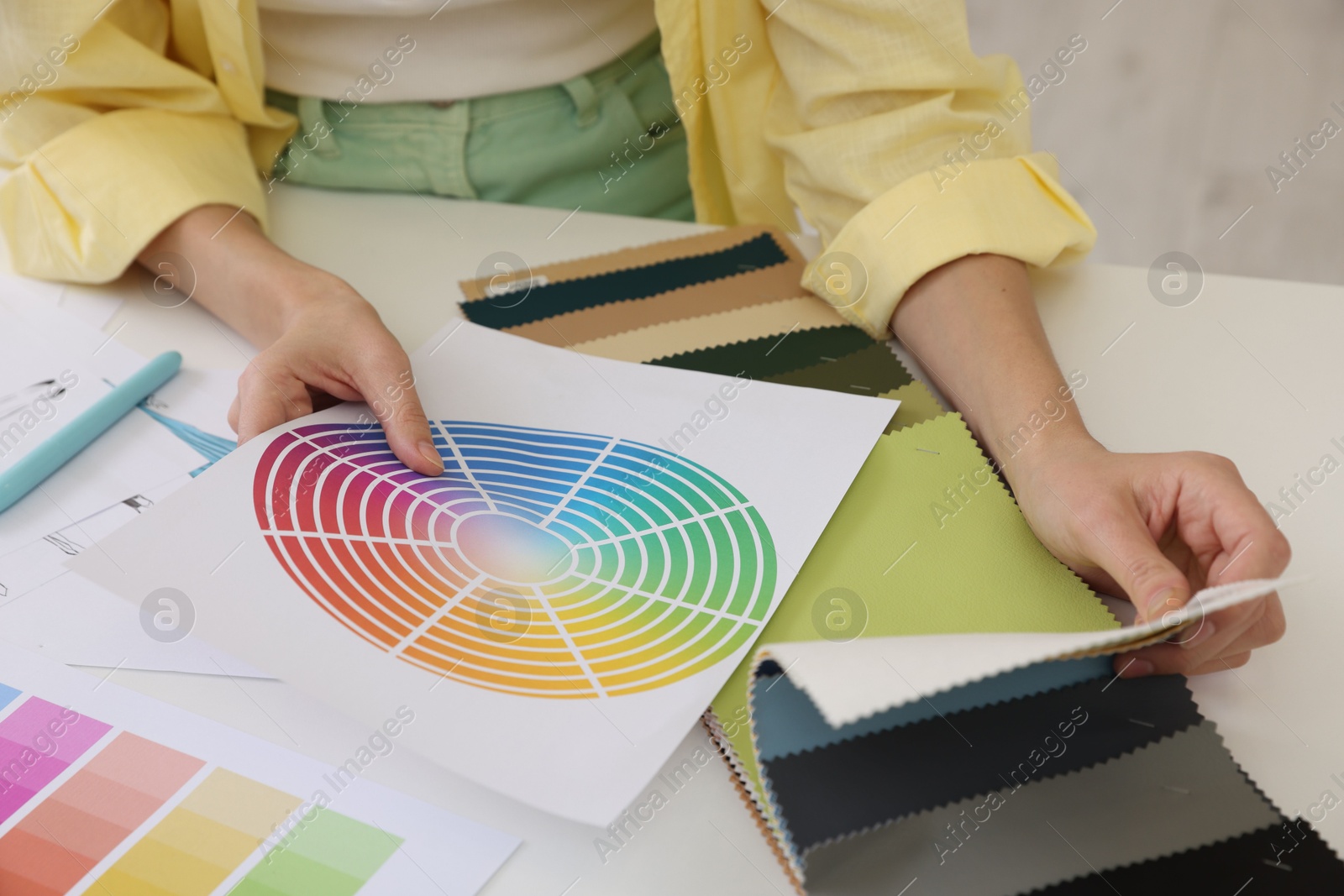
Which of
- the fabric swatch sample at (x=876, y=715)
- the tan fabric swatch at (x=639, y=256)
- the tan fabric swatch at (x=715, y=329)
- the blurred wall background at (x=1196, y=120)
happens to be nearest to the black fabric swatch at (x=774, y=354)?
the tan fabric swatch at (x=715, y=329)

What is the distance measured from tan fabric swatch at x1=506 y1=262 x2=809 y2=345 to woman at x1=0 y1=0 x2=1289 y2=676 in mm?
38

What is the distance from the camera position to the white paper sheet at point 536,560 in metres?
0.45

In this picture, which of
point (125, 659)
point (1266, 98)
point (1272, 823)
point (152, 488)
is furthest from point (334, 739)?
point (1266, 98)

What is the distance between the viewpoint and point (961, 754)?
1.40 ft

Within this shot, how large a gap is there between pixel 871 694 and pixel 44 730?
384 millimetres

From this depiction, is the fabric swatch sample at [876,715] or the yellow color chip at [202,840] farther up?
the fabric swatch sample at [876,715]

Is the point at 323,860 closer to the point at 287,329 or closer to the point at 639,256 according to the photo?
the point at 287,329

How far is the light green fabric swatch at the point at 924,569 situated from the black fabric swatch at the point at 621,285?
0.84 ft

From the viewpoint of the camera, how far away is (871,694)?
38 centimetres

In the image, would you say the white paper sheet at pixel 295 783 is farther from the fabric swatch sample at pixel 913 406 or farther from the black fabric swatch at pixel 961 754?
the fabric swatch sample at pixel 913 406

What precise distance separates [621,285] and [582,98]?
0.21 m

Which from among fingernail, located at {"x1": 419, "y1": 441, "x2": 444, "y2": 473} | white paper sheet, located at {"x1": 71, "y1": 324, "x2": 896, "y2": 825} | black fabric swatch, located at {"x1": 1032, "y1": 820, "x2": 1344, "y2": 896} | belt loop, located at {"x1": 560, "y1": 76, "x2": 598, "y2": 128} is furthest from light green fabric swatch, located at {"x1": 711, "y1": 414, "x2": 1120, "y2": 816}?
belt loop, located at {"x1": 560, "y1": 76, "x2": 598, "y2": 128}

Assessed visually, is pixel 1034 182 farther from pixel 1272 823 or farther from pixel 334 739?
pixel 334 739

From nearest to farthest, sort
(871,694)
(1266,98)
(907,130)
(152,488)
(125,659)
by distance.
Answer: (871,694) → (125,659) → (152,488) → (907,130) → (1266,98)
